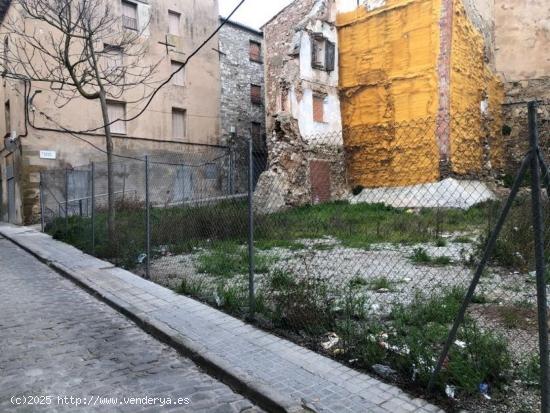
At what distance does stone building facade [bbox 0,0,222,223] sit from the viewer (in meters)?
18.4

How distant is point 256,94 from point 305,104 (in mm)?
9617

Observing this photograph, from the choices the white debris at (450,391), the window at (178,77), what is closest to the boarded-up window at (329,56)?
the window at (178,77)

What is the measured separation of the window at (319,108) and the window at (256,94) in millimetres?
8903

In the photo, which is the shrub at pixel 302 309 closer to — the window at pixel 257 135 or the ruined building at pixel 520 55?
the ruined building at pixel 520 55

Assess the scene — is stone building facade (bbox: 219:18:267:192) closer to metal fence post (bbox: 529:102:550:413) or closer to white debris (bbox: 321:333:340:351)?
white debris (bbox: 321:333:340:351)

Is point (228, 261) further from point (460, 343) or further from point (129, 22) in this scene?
point (129, 22)

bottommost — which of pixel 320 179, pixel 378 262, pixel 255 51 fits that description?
pixel 378 262

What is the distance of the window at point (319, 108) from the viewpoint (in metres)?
18.2

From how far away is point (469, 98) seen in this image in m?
17.3

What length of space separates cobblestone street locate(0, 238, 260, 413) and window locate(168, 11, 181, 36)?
1976 centimetres

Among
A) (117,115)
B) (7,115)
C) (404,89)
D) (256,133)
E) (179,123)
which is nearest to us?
(404,89)

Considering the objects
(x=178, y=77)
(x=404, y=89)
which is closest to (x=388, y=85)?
(x=404, y=89)

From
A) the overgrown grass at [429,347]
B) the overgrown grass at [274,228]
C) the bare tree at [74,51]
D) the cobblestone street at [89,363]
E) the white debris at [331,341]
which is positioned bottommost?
the cobblestone street at [89,363]

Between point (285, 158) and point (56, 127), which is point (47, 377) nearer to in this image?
point (285, 158)
